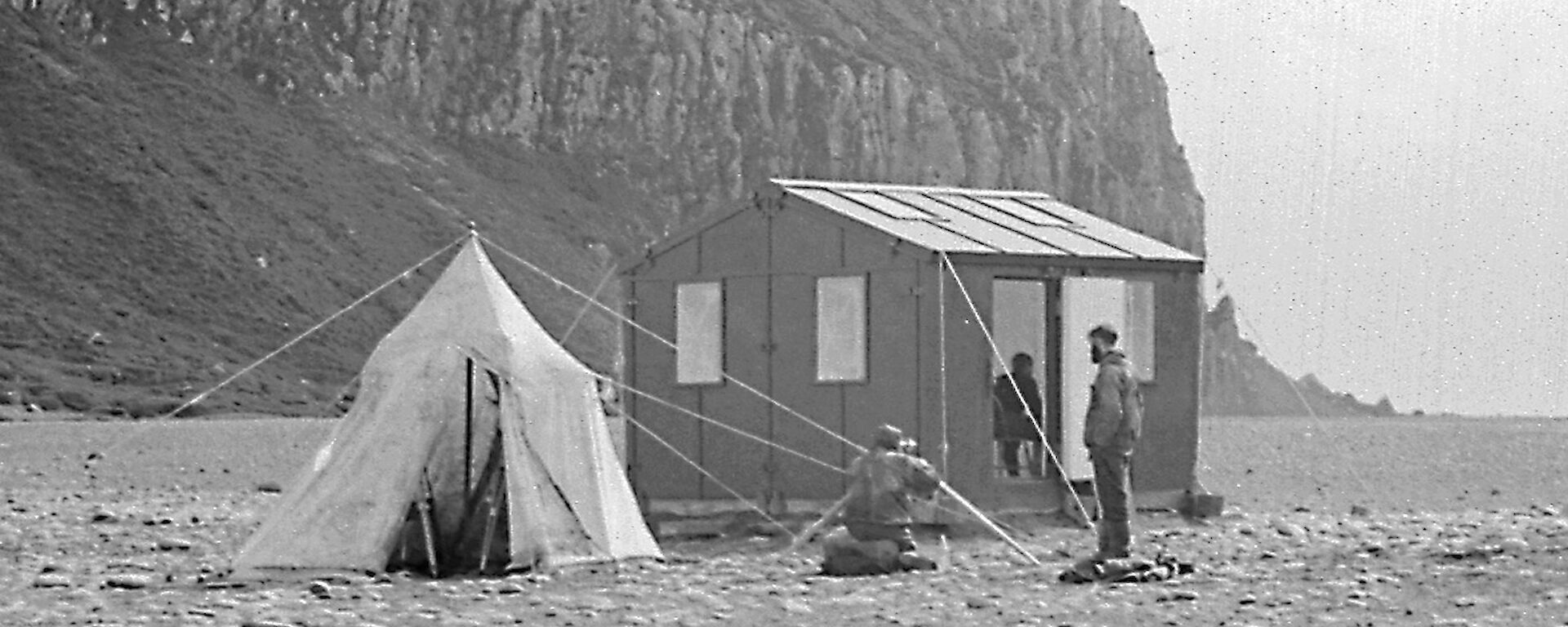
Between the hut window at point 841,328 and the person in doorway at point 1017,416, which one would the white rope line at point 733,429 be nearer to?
the hut window at point 841,328

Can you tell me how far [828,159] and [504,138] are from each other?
15341 millimetres

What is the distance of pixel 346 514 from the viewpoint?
17969 millimetres

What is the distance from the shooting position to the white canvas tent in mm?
18000

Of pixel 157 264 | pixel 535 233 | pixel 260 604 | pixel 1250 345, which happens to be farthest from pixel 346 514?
pixel 1250 345

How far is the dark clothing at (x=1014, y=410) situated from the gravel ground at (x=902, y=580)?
48.6 inches

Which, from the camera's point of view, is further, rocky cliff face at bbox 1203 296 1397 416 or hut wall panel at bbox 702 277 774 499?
rocky cliff face at bbox 1203 296 1397 416

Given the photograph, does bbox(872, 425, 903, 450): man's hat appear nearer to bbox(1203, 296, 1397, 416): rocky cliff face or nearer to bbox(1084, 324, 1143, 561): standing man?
bbox(1084, 324, 1143, 561): standing man

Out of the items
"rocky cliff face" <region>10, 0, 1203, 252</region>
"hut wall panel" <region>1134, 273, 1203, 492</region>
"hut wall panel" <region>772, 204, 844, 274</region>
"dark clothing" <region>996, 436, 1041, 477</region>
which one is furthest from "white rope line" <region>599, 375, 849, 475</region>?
"rocky cliff face" <region>10, 0, 1203, 252</region>

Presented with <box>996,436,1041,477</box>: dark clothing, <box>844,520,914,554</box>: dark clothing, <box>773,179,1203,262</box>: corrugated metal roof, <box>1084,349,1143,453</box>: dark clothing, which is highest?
<box>773,179,1203,262</box>: corrugated metal roof

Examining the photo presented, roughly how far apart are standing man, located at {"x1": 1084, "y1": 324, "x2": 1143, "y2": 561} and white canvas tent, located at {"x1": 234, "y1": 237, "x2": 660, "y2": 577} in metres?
3.83

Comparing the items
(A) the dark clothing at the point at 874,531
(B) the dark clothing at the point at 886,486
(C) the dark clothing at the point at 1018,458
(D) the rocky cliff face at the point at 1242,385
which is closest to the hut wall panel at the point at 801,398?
(C) the dark clothing at the point at 1018,458

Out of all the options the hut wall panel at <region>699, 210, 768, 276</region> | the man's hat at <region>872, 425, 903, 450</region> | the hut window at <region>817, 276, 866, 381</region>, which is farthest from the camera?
the hut wall panel at <region>699, 210, 768, 276</region>

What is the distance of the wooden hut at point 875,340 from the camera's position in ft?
72.3

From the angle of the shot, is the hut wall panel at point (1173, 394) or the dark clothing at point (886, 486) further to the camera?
the hut wall panel at point (1173, 394)
